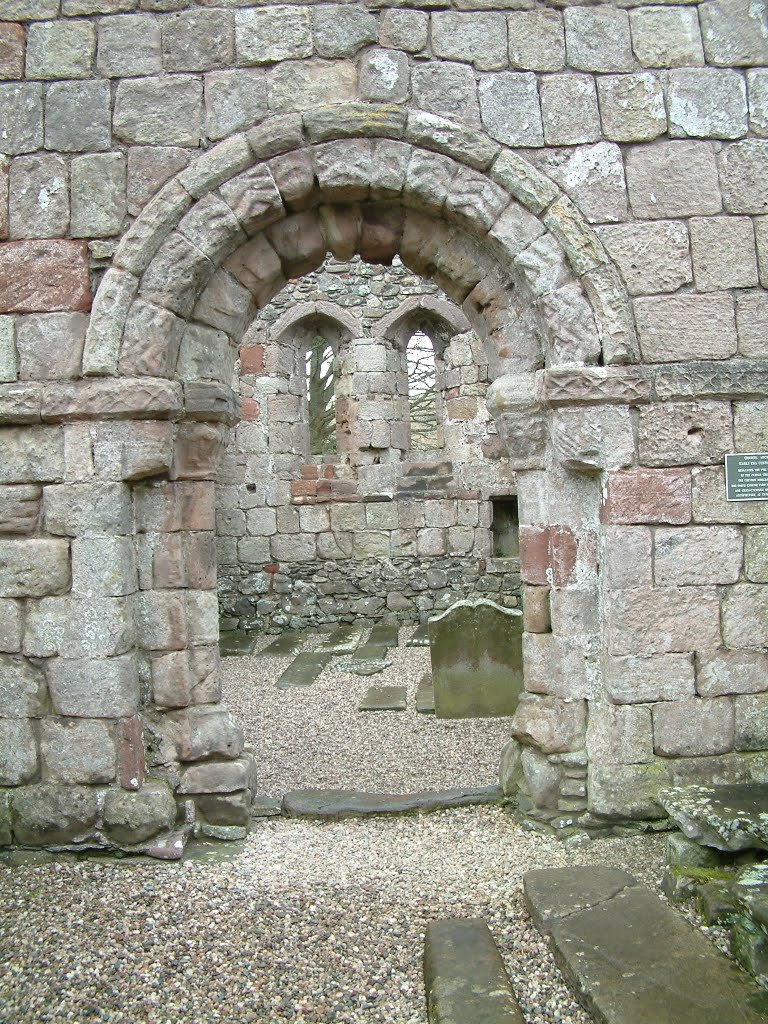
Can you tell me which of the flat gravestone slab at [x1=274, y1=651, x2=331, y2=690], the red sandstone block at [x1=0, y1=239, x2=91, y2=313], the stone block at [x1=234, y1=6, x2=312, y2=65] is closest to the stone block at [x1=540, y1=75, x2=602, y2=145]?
the stone block at [x1=234, y1=6, x2=312, y2=65]

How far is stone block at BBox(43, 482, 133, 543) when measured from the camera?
4.04 metres

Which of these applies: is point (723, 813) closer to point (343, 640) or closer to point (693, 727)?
point (693, 727)

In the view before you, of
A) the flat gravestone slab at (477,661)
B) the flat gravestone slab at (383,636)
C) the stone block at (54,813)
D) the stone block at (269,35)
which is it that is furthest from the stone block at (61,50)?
the flat gravestone slab at (383,636)

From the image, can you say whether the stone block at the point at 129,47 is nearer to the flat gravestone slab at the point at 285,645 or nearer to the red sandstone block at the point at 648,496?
the red sandstone block at the point at 648,496

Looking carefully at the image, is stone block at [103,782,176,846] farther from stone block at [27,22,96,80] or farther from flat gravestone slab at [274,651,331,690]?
flat gravestone slab at [274,651,331,690]

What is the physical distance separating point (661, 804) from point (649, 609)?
0.93 m

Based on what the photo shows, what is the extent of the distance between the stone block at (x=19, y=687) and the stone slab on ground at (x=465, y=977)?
2193 millimetres

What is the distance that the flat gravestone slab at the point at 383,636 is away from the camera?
9.84m

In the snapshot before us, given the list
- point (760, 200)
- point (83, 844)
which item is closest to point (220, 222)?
point (760, 200)

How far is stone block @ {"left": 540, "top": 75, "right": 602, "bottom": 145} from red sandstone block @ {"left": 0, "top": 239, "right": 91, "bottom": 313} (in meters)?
2.44

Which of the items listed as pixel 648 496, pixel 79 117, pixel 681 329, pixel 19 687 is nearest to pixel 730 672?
pixel 648 496

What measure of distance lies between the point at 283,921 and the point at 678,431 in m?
2.94

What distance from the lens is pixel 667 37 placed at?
4164 mm

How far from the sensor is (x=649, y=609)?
4051 millimetres
